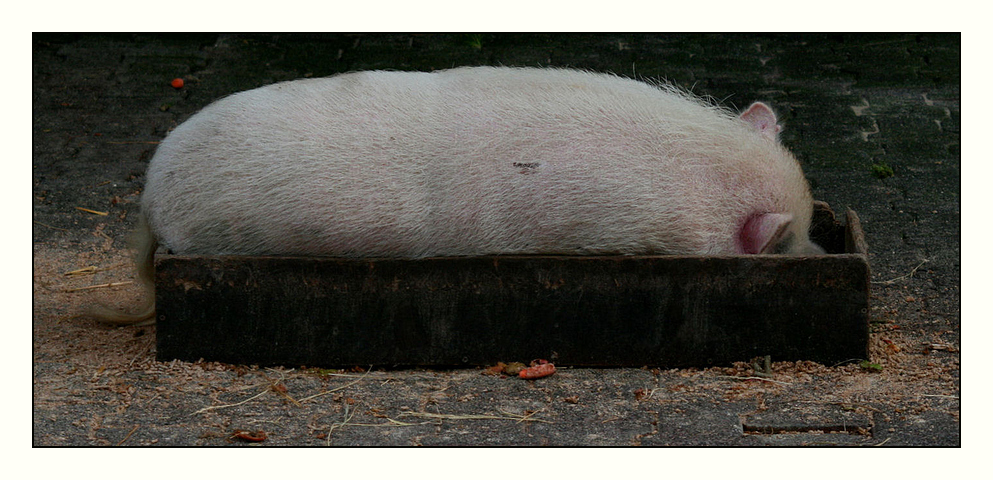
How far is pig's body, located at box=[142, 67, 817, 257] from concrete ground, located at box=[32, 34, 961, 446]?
0.52 metres

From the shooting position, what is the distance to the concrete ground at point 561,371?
3.95 meters

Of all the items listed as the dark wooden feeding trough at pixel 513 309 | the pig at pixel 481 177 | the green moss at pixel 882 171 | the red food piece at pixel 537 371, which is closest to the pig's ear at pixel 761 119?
the pig at pixel 481 177

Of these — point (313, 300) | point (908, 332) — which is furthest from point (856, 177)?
point (313, 300)

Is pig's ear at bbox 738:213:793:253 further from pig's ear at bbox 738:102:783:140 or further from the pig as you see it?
pig's ear at bbox 738:102:783:140

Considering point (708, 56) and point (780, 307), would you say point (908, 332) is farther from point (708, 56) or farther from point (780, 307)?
point (708, 56)

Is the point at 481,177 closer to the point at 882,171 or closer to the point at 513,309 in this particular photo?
the point at 513,309

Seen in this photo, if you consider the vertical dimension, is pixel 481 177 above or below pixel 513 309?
above

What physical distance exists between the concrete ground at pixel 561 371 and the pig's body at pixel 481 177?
1.69 feet

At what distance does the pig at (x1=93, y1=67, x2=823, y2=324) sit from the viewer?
4.16 m

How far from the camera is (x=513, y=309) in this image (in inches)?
170

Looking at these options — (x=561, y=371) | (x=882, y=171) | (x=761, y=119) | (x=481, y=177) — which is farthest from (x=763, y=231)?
(x=882, y=171)

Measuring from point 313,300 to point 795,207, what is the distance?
1.88 m

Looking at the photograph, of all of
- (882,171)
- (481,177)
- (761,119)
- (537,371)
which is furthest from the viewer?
(882,171)

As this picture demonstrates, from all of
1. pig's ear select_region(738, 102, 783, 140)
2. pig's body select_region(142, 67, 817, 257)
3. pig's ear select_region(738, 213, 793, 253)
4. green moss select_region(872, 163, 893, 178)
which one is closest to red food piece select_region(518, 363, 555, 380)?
pig's body select_region(142, 67, 817, 257)
